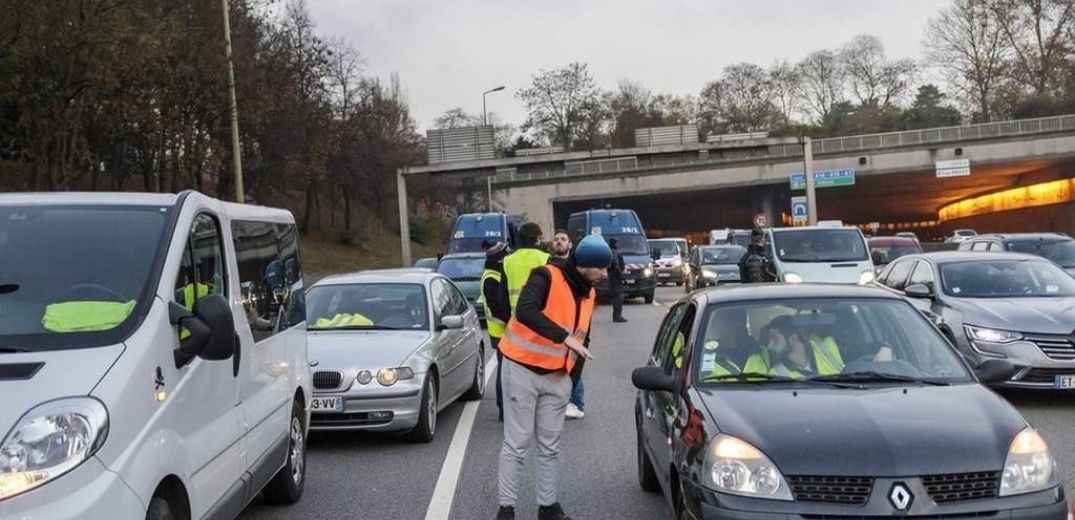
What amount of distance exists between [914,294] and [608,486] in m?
5.26

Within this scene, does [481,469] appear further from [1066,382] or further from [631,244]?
[631,244]

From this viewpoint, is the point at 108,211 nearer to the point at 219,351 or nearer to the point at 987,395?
the point at 219,351

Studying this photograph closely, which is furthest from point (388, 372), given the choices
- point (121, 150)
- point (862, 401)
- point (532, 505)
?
point (121, 150)

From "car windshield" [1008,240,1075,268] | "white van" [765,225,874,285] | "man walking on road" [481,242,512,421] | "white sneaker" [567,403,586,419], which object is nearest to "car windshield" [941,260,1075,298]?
"white sneaker" [567,403,586,419]

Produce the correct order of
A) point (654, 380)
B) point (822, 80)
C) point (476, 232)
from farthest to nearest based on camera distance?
point (822, 80)
point (476, 232)
point (654, 380)

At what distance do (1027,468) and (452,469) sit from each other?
14.0 feet

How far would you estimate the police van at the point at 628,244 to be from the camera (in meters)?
26.9

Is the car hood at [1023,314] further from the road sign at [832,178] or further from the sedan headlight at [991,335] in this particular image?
the road sign at [832,178]

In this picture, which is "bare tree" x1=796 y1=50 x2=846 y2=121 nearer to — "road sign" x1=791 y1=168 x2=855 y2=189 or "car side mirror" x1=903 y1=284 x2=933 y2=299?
"road sign" x1=791 y1=168 x2=855 y2=189

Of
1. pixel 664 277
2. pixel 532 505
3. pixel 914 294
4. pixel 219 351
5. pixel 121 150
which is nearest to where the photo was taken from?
pixel 219 351

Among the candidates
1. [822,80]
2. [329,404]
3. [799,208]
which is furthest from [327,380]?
[822,80]

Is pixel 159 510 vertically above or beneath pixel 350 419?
above

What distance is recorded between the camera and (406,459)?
8031 millimetres

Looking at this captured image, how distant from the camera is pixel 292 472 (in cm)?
662
